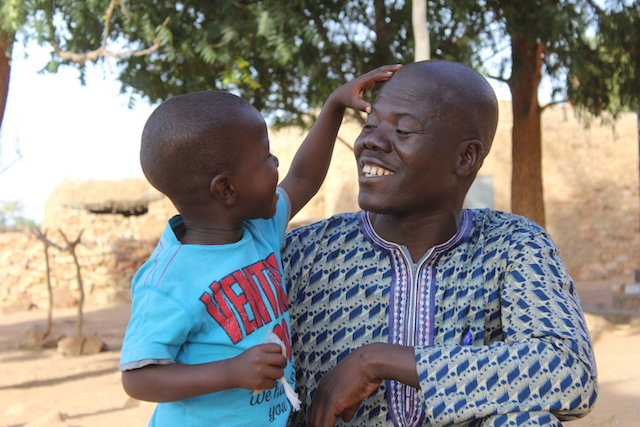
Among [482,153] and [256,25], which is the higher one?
[256,25]

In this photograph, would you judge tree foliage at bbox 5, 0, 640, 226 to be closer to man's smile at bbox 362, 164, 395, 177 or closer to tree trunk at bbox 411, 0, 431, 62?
tree trunk at bbox 411, 0, 431, 62

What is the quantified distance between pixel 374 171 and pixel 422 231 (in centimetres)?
26

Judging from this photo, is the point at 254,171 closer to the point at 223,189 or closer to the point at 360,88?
the point at 223,189

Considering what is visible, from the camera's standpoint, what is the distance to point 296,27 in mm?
6207

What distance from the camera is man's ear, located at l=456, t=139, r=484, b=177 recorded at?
2.06 meters

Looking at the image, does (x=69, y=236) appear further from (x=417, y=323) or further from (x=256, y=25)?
(x=417, y=323)

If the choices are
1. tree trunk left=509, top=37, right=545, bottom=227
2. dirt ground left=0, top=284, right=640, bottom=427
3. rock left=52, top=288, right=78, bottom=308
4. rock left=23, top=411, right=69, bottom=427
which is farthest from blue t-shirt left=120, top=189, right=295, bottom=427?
rock left=52, top=288, right=78, bottom=308

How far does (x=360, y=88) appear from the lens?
2.16 m

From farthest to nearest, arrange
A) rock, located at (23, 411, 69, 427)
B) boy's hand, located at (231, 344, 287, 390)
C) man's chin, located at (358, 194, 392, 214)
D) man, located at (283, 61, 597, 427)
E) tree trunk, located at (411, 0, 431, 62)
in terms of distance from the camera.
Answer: tree trunk, located at (411, 0, 431, 62) → rock, located at (23, 411, 69, 427) → man's chin, located at (358, 194, 392, 214) → man, located at (283, 61, 597, 427) → boy's hand, located at (231, 344, 287, 390)

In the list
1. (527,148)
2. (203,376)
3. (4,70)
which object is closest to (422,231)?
(203,376)

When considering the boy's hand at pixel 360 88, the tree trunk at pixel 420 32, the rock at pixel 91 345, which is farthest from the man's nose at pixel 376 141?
the rock at pixel 91 345

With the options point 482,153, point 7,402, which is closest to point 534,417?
point 482,153

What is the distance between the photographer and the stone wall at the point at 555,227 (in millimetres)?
15617

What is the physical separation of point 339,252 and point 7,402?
22.1ft
